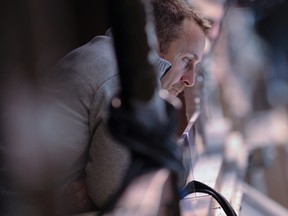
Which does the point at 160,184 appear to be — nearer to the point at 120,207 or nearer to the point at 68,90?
the point at 120,207

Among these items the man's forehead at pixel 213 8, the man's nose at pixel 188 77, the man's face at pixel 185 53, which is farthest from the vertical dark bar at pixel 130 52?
the man's forehead at pixel 213 8

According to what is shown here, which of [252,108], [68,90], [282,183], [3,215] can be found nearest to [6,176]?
[3,215]

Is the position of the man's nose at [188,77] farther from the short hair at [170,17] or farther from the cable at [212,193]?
the cable at [212,193]

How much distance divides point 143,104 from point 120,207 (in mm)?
105

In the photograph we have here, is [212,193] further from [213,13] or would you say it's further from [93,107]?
[213,13]

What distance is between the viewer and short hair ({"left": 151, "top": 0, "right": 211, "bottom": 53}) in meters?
0.81

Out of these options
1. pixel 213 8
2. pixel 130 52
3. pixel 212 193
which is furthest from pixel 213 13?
pixel 130 52

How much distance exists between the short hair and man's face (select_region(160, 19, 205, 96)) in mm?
10

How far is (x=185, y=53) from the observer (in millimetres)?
921

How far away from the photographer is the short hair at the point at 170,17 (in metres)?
0.81

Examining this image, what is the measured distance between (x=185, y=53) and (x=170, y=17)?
3.5 inches

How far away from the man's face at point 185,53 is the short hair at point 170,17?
0.03 feet

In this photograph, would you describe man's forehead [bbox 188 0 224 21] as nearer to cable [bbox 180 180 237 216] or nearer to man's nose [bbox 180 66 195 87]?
man's nose [bbox 180 66 195 87]

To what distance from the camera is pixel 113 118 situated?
1.38 ft
